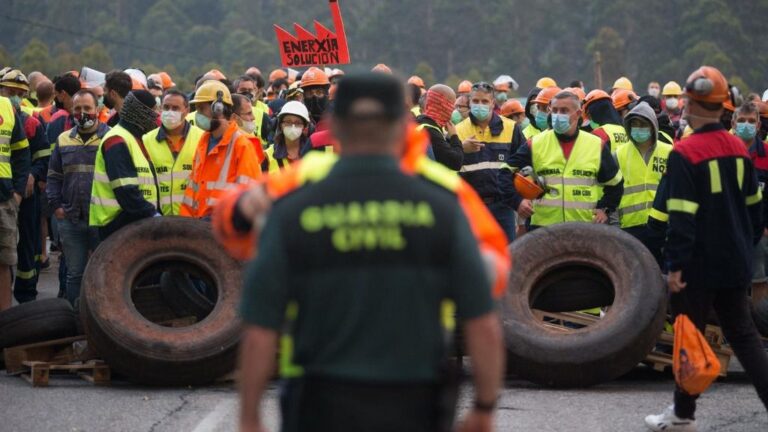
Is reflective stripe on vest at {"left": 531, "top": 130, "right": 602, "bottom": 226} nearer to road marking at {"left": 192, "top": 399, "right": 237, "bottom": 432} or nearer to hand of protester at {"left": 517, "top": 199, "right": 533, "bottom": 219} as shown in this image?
hand of protester at {"left": 517, "top": 199, "right": 533, "bottom": 219}

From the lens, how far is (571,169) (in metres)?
10.4

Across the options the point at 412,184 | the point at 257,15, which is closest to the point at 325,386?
the point at 412,184

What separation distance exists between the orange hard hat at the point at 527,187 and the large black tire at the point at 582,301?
653 millimetres

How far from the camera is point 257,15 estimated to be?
10788 centimetres

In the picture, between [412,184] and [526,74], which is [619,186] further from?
[526,74]

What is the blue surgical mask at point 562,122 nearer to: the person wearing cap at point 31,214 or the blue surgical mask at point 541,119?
the blue surgical mask at point 541,119

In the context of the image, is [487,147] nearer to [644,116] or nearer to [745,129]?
[644,116]

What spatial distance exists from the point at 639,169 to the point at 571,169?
83 centimetres

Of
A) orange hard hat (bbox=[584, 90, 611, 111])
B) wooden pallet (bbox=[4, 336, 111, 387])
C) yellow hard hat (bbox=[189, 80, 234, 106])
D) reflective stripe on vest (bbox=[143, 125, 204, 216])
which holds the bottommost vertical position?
wooden pallet (bbox=[4, 336, 111, 387])

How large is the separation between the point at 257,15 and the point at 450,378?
345 ft

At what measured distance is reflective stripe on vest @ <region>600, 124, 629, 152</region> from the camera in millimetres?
12734

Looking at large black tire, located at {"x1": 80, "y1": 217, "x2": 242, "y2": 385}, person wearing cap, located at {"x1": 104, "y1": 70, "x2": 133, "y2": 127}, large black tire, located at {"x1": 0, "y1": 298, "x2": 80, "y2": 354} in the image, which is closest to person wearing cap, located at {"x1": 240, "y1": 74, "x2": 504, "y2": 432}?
large black tire, located at {"x1": 80, "y1": 217, "x2": 242, "y2": 385}

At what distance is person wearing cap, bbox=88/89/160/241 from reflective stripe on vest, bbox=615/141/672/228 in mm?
3530

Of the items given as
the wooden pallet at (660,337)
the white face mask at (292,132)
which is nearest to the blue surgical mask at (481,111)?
the white face mask at (292,132)
